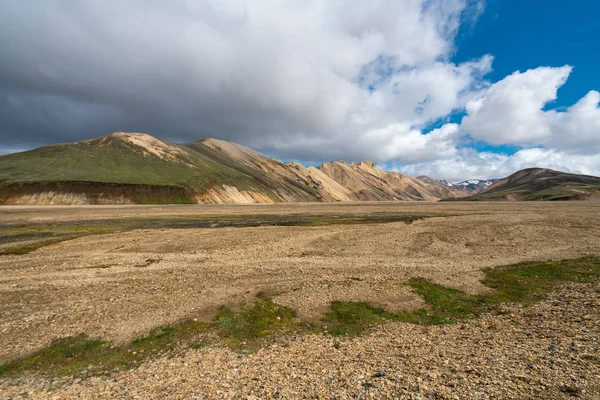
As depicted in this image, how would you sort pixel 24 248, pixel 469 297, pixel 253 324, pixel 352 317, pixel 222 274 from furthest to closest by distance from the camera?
pixel 24 248
pixel 222 274
pixel 469 297
pixel 352 317
pixel 253 324

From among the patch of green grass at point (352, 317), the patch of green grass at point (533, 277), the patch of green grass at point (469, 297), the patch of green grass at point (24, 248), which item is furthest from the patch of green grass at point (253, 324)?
the patch of green grass at point (24, 248)

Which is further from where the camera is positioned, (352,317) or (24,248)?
(24,248)

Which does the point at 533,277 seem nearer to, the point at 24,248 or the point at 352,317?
the point at 352,317

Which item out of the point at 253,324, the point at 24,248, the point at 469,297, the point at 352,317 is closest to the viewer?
the point at 253,324

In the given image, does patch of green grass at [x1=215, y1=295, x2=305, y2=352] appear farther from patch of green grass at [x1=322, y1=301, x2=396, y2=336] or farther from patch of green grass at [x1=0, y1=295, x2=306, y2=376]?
patch of green grass at [x1=322, y1=301, x2=396, y2=336]

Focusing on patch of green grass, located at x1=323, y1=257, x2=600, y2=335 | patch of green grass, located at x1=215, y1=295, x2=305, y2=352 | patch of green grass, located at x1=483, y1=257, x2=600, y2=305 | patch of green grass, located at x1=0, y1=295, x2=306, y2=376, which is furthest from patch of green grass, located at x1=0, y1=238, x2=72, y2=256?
patch of green grass, located at x1=483, y1=257, x2=600, y2=305

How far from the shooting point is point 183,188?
175875 mm

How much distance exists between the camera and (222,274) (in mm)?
24828

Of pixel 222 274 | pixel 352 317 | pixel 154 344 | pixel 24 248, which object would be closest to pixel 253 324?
pixel 154 344

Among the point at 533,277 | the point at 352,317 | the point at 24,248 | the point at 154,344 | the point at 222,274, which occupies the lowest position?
the point at 154,344

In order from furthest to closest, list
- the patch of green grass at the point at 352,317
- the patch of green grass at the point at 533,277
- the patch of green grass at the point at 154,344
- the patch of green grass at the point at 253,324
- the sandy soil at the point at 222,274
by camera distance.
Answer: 1. the patch of green grass at the point at 533,277
2. the sandy soil at the point at 222,274
3. the patch of green grass at the point at 352,317
4. the patch of green grass at the point at 253,324
5. the patch of green grass at the point at 154,344

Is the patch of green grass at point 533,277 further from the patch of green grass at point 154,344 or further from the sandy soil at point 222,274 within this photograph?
the patch of green grass at point 154,344

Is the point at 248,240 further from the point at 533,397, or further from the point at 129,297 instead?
the point at 533,397

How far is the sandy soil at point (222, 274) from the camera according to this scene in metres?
15.5
